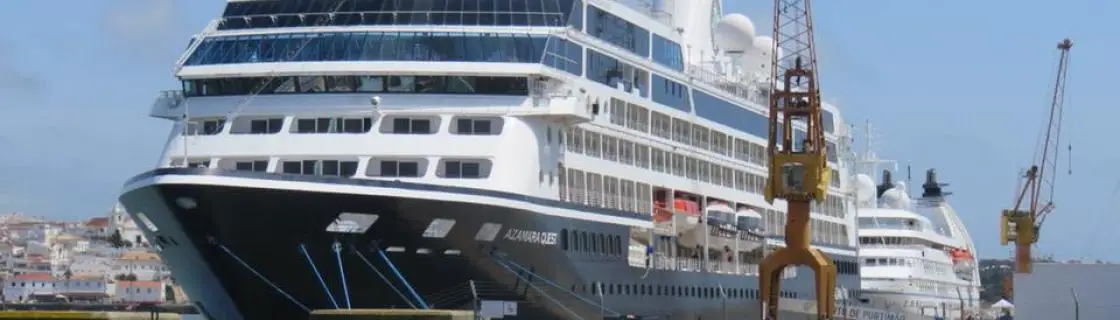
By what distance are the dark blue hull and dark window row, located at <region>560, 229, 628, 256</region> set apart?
70 millimetres

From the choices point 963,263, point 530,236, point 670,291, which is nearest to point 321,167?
point 530,236

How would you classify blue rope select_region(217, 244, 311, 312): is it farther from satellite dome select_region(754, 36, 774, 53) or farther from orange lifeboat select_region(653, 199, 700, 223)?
satellite dome select_region(754, 36, 774, 53)

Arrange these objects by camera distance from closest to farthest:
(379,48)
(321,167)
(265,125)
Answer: (321,167) → (265,125) → (379,48)

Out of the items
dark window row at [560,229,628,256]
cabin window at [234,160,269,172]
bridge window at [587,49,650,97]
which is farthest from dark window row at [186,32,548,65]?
→ dark window row at [560,229,628,256]

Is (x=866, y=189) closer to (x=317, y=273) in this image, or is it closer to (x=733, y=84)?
(x=733, y=84)

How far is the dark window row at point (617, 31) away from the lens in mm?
52906

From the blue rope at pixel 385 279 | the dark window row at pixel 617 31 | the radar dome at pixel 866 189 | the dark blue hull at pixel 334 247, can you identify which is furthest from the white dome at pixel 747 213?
the radar dome at pixel 866 189

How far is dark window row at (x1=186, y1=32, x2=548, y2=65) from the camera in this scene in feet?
157

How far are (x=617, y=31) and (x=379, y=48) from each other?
338 inches

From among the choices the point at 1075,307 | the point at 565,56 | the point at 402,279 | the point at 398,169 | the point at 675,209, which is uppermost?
the point at 565,56

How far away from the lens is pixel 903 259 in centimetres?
9194

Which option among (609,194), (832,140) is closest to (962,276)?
(832,140)

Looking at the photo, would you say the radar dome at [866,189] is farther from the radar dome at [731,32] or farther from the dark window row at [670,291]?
the dark window row at [670,291]

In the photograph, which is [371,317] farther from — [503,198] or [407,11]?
[407,11]
